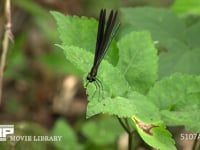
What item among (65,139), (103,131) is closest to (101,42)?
(65,139)

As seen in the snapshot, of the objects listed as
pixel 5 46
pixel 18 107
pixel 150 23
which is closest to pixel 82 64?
pixel 150 23

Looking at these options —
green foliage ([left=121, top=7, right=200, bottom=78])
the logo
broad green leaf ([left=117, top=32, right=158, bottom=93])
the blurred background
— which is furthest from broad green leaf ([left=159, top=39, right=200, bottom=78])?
→ the blurred background

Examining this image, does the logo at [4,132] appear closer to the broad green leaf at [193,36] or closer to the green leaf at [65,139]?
the green leaf at [65,139]

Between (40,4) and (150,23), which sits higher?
(40,4)

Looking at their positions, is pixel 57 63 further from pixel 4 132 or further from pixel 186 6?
pixel 4 132

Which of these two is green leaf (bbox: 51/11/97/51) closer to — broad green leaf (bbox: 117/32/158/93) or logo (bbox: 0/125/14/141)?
broad green leaf (bbox: 117/32/158/93)

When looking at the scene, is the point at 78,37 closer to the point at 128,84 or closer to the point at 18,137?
the point at 128,84
